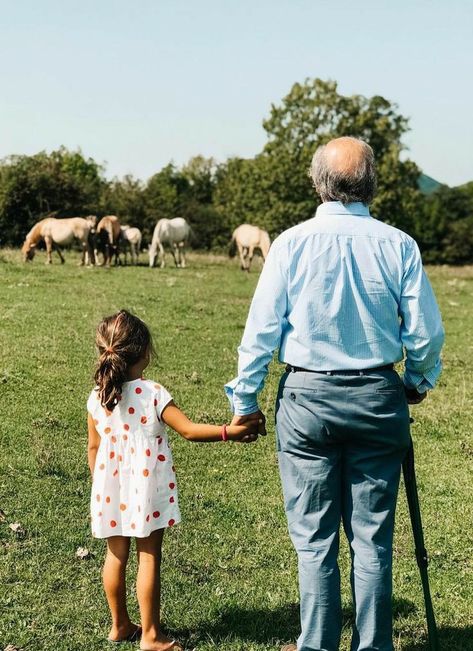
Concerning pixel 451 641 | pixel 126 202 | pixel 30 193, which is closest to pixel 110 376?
pixel 451 641

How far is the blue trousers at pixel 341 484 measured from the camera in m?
3.78

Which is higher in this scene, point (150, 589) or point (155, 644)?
point (150, 589)

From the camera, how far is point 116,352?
417 cm

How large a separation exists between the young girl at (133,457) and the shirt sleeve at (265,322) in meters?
0.44

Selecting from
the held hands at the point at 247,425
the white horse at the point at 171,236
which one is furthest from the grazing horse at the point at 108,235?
the held hands at the point at 247,425

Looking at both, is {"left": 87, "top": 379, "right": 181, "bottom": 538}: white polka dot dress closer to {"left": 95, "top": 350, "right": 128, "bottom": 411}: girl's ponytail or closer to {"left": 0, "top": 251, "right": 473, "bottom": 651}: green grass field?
{"left": 95, "top": 350, "right": 128, "bottom": 411}: girl's ponytail

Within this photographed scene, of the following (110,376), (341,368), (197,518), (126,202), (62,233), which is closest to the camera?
(341,368)

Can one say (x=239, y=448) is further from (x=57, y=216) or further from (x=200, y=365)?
(x=57, y=216)

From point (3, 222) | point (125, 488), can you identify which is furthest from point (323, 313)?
point (3, 222)

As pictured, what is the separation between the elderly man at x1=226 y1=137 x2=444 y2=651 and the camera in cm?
379

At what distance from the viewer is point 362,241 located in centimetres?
382

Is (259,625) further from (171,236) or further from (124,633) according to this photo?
(171,236)

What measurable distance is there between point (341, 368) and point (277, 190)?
5570 centimetres

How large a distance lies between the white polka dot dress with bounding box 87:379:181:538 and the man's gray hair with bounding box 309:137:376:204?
52.3 inches
